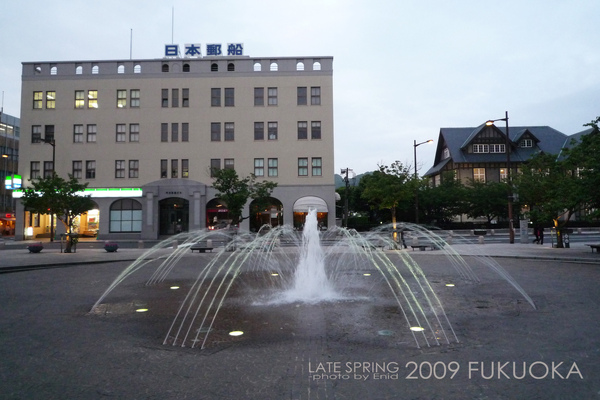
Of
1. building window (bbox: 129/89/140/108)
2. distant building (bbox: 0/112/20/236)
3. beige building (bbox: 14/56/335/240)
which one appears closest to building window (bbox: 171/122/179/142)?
beige building (bbox: 14/56/335/240)

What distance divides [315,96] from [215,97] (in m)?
10.9

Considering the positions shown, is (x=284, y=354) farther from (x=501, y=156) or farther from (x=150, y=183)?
(x=501, y=156)

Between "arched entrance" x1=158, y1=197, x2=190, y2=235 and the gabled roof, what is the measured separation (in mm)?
40562

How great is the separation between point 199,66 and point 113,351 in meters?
41.6

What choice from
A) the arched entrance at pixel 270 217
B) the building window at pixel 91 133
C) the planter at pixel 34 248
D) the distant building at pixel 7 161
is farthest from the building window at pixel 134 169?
the distant building at pixel 7 161

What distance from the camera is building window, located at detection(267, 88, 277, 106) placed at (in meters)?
43.2

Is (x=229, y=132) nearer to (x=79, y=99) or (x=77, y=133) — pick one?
(x=77, y=133)

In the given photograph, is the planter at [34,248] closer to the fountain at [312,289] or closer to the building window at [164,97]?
the fountain at [312,289]

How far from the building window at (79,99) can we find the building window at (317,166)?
26066 millimetres

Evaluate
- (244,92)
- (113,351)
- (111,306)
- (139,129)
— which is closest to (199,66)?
(244,92)

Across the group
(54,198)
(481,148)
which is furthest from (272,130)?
(481,148)

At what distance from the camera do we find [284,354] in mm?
6102

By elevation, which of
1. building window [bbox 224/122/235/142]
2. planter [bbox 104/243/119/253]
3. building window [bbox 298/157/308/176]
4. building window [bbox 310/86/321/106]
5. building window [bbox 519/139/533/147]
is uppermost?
building window [bbox 310/86/321/106]

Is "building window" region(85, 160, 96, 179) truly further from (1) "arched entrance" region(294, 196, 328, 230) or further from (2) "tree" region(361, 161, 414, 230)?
(2) "tree" region(361, 161, 414, 230)
